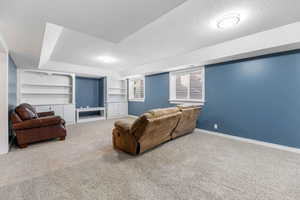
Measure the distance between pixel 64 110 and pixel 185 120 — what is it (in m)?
4.64

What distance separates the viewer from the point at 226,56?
318 cm

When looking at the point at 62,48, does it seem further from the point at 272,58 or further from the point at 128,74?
the point at 272,58

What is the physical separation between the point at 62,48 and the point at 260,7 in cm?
425

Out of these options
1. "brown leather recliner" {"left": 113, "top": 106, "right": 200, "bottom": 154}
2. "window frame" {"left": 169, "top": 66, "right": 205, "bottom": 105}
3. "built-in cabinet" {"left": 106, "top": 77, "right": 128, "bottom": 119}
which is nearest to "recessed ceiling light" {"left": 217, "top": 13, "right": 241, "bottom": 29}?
"brown leather recliner" {"left": 113, "top": 106, "right": 200, "bottom": 154}

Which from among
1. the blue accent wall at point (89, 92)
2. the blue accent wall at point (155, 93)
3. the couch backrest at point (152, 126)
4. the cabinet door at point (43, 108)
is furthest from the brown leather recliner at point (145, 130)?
the blue accent wall at point (89, 92)

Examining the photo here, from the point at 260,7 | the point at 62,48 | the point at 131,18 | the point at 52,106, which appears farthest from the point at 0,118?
the point at 260,7

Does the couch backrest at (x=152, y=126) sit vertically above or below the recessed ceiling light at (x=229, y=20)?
below

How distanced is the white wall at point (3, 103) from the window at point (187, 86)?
4513 mm

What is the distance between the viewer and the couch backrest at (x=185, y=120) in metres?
3.16

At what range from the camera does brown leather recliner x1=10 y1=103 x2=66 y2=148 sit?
9.20 ft

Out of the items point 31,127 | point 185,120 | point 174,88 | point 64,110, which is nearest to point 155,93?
point 174,88

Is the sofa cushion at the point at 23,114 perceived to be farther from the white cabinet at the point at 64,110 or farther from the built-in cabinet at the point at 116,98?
the built-in cabinet at the point at 116,98

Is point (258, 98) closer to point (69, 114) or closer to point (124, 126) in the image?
point (124, 126)

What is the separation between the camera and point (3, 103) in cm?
260
